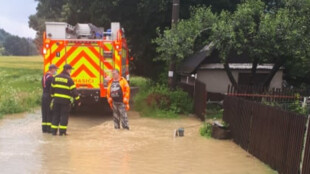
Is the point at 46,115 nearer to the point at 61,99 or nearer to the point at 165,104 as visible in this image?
the point at 61,99

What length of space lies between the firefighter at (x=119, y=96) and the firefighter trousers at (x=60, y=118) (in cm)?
128

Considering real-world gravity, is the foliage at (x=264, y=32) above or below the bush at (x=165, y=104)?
above

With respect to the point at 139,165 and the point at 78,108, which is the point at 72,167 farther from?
the point at 78,108

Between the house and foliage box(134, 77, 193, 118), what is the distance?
2.32 m

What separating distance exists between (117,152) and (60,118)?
7.98 feet

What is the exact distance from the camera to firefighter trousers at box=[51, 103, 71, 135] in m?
9.66

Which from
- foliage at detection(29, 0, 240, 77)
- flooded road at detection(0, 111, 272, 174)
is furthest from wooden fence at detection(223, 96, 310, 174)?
foliage at detection(29, 0, 240, 77)

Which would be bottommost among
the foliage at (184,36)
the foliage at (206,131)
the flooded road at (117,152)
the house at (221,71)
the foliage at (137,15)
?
the flooded road at (117,152)

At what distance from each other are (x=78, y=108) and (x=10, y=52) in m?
120

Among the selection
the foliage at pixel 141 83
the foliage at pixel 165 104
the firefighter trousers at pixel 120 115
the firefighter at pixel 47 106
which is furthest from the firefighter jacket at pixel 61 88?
the foliage at pixel 141 83

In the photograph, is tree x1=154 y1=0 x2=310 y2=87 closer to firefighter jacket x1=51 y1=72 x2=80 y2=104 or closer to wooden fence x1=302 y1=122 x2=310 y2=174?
firefighter jacket x1=51 y1=72 x2=80 y2=104

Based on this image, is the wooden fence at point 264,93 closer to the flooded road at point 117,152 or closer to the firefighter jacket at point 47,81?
the flooded road at point 117,152

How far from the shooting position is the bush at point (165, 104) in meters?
13.6

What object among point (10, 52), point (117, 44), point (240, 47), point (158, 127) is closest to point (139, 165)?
point (158, 127)
